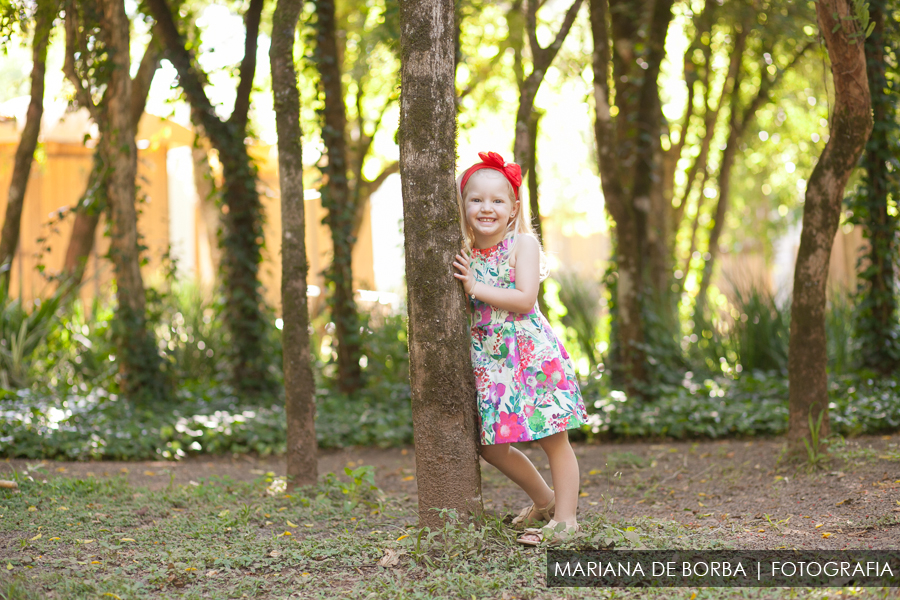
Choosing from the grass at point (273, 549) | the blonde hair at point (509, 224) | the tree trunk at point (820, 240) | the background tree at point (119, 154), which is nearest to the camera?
the grass at point (273, 549)

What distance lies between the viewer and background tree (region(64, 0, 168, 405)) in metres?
5.76

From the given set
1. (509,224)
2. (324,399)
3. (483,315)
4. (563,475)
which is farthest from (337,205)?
(563,475)

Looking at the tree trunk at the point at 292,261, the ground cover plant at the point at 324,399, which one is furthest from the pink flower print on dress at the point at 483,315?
the ground cover plant at the point at 324,399

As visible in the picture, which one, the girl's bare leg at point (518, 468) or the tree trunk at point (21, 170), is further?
the tree trunk at point (21, 170)

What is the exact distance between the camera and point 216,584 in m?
2.45

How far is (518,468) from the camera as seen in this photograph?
283 cm

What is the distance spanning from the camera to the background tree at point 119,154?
18.9 ft

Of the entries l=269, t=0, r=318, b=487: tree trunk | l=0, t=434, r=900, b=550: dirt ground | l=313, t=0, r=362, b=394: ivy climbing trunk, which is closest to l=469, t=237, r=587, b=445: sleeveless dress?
l=0, t=434, r=900, b=550: dirt ground

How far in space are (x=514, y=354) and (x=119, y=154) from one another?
4367mm

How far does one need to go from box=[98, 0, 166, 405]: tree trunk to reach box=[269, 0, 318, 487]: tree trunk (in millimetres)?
2744

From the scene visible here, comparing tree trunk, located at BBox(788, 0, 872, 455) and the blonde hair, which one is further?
tree trunk, located at BBox(788, 0, 872, 455)

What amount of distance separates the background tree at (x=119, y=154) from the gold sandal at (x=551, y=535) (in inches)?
167

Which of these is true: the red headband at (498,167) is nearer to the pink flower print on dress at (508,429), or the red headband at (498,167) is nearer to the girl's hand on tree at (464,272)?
the girl's hand on tree at (464,272)

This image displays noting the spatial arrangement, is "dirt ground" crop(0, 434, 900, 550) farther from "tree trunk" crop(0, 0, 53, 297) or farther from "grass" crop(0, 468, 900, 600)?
"tree trunk" crop(0, 0, 53, 297)
